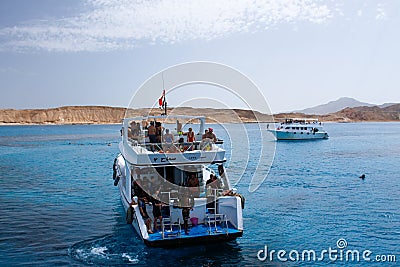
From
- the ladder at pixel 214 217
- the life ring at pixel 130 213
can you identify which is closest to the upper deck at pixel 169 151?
the ladder at pixel 214 217

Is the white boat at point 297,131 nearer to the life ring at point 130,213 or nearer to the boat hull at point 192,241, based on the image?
the life ring at point 130,213

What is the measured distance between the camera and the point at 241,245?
17.3 metres

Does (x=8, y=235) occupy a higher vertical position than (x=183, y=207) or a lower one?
lower

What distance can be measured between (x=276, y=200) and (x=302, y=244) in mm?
8668

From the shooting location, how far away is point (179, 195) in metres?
16.4

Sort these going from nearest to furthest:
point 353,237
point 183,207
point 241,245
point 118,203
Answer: point 183,207 → point 241,245 → point 353,237 → point 118,203

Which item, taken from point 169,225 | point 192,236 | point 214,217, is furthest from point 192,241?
point 214,217

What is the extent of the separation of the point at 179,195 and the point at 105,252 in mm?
3760

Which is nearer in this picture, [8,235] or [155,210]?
[155,210]

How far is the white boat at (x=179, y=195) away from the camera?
15.5 metres

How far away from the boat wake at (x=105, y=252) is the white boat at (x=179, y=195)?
3.43 feet

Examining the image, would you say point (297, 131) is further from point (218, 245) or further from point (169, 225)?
point (169, 225)

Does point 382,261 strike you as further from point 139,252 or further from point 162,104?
point 162,104

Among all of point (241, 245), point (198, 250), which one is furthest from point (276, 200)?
point (198, 250)
